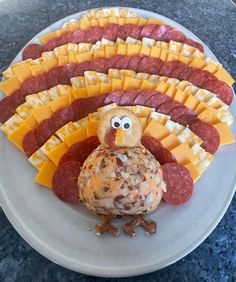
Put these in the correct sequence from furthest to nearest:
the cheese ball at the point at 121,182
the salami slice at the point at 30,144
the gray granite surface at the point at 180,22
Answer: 1. the salami slice at the point at 30,144
2. the gray granite surface at the point at 180,22
3. the cheese ball at the point at 121,182

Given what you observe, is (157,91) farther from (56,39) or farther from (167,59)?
(56,39)

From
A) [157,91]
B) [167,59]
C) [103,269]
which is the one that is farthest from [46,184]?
[167,59]

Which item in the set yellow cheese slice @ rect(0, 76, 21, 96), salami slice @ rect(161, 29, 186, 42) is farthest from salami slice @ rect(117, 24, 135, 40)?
yellow cheese slice @ rect(0, 76, 21, 96)

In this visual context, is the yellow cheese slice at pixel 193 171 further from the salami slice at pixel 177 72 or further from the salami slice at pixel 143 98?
the salami slice at pixel 177 72

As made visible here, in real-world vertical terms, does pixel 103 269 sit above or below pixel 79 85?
below

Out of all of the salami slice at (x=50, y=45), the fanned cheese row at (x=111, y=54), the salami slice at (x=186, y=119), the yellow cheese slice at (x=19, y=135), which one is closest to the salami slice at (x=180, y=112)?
the salami slice at (x=186, y=119)

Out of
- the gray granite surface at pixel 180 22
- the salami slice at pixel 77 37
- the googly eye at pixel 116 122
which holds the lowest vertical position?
the gray granite surface at pixel 180 22
